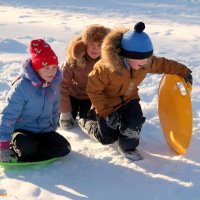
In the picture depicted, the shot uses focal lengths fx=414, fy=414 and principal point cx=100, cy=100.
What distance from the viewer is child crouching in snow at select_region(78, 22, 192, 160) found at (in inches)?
94.8

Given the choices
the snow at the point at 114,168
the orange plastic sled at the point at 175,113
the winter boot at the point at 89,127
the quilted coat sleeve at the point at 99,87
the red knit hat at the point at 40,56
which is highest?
the red knit hat at the point at 40,56

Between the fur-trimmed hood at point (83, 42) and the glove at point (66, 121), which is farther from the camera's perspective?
the glove at point (66, 121)

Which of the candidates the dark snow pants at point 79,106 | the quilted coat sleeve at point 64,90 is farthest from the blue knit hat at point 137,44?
Result: the dark snow pants at point 79,106

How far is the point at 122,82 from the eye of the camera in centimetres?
257

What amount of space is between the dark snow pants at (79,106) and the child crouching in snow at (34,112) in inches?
22.6

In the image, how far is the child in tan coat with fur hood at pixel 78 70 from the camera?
2.93 m

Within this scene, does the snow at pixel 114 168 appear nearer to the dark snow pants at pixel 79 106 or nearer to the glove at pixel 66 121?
the glove at pixel 66 121

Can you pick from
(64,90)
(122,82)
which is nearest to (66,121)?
(64,90)

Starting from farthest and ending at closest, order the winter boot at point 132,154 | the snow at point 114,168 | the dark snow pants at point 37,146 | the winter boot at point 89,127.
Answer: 1. the winter boot at point 89,127
2. the winter boot at point 132,154
3. the dark snow pants at point 37,146
4. the snow at point 114,168

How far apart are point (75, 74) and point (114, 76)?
63 centimetres

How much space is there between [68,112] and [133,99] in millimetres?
577

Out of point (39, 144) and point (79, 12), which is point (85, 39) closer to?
point (39, 144)

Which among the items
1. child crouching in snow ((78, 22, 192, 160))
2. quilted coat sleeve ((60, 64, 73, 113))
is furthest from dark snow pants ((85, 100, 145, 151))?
quilted coat sleeve ((60, 64, 73, 113))

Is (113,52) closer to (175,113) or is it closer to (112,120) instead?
(112,120)
